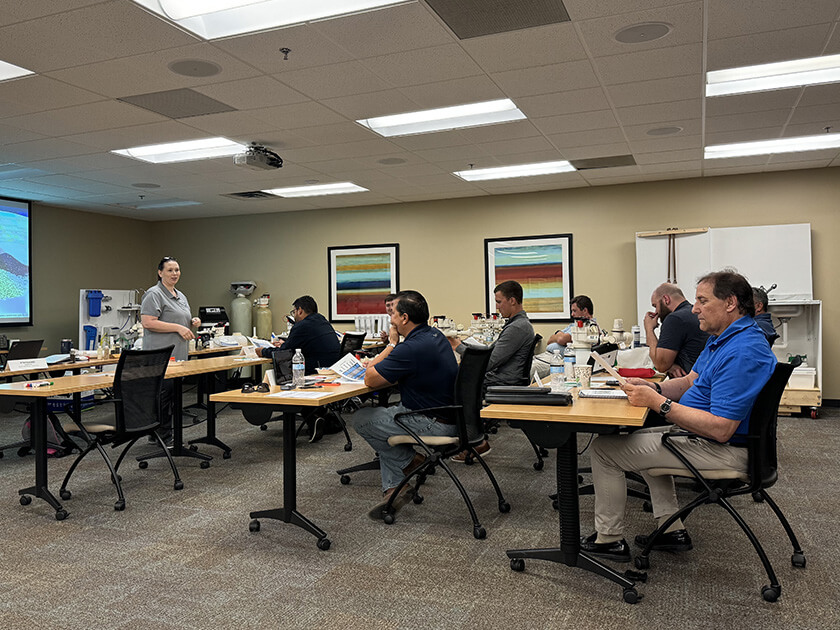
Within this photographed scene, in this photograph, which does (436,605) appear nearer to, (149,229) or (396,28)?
(396,28)

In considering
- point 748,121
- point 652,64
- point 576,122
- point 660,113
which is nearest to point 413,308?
point 652,64

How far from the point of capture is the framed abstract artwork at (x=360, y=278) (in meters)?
9.47

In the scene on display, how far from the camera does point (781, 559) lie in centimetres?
300

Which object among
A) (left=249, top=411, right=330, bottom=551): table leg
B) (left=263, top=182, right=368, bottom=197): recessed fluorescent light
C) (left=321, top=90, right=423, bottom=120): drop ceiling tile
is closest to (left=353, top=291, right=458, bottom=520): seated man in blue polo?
(left=249, top=411, right=330, bottom=551): table leg

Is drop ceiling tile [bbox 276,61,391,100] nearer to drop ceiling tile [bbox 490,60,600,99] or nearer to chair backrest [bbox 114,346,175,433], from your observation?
drop ceiling tile [bbox 490,60,600,99]

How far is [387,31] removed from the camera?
11.8 feet

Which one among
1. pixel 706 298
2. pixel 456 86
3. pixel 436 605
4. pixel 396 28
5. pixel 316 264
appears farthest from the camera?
pixel 316 264

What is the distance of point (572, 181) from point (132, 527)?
20.3 ft

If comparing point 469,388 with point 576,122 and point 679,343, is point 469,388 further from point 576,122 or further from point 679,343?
point 576,122

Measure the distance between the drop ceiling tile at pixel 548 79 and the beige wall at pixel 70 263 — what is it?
7.28 meters

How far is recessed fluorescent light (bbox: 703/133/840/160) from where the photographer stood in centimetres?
618

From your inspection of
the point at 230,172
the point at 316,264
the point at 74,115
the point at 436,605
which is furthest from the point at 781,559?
the point at 316,264

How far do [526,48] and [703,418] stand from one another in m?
2.39

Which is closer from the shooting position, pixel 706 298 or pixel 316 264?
pixel 706 298
